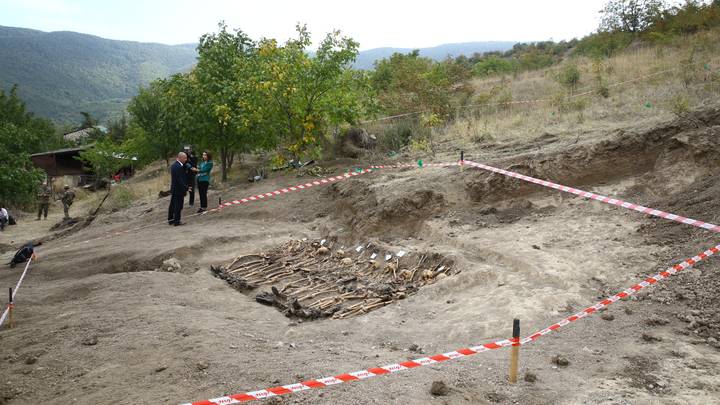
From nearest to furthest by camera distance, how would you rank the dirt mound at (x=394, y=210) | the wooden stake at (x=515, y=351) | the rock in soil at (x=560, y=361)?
the wooden stake at (x=515, y=351) → the rock in soil at (x=560, y=361) → the dirt mound at (x=394, y=210)

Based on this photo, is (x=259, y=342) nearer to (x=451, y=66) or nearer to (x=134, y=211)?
(x=134, y=211)

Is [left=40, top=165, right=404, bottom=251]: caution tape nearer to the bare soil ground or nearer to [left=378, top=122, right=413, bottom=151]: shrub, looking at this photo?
the bare soil ground

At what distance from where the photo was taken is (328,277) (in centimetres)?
878

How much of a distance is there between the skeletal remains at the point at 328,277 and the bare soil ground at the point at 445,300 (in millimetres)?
215

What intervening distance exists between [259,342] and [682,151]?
7702 mm

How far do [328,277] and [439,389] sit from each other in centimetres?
478

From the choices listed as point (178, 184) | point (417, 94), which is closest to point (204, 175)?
point (178, 184)

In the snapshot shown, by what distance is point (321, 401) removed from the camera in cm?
416

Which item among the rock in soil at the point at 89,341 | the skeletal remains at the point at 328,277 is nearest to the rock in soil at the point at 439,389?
the skeletal remains at the point at 328,277

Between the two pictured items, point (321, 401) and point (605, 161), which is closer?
point (321, 401)

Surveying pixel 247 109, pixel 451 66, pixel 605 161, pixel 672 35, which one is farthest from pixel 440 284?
pixel 672 35

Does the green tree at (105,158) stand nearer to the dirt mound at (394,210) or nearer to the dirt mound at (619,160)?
the dirt mound at (394,210)

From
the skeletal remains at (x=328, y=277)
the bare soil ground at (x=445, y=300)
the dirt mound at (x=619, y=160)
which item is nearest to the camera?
the bare soil ground at (x=445, y=300)

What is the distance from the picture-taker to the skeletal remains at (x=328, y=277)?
7.45m
